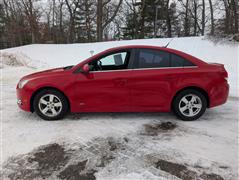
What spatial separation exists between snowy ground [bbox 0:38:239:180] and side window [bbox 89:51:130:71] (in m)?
1.06

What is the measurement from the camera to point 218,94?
4258mm

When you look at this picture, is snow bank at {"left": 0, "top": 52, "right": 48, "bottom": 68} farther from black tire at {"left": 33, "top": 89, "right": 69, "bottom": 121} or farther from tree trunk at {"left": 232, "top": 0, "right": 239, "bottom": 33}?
tree trunk at {"left": 232, "top": 0, "right": 239, "bottom": 33}

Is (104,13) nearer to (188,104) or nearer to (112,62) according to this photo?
(112,62)

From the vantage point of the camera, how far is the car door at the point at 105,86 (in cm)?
420

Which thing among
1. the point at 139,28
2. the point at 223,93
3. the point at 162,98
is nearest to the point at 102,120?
the point at 162,98

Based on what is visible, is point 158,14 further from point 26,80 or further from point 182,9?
point 26,80

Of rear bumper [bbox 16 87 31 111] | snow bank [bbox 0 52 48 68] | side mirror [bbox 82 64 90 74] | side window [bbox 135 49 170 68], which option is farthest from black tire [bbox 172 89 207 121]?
snow bank [bbox 0 52 48 68]

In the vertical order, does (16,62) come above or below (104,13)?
below

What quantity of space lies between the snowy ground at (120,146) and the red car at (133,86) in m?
0.31

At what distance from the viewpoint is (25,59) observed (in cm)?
1431

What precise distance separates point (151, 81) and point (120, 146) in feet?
4.82

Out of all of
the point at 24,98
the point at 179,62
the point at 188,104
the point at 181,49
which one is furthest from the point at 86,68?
the point at 181,49

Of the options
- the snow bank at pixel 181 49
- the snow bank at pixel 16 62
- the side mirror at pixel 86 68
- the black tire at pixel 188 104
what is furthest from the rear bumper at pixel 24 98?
the snow bank at pixel 16 62

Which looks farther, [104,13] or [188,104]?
[104,13]
